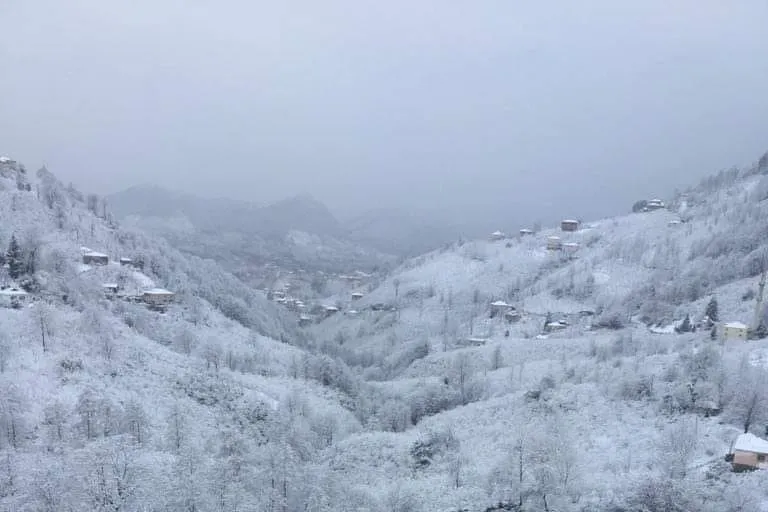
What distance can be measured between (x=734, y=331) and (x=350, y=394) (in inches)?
1417

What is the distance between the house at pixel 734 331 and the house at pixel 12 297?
61.1m

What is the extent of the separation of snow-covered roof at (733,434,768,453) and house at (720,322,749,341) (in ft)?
84.4

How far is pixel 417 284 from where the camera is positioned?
394 ft

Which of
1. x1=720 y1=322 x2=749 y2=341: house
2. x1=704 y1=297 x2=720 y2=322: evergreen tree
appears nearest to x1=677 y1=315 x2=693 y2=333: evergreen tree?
x1=704 y1=297 x2=720 y2=322: evergreen tree

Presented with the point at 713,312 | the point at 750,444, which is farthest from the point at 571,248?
the point at 750,444

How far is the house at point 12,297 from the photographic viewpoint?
157 ft

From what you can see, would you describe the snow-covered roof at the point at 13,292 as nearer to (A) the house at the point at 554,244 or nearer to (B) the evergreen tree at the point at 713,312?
(B) the evergreen tree at the point at 713,312

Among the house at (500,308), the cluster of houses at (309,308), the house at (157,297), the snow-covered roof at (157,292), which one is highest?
the snow-covered roof at (157,292)

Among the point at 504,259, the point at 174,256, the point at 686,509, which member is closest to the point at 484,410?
the point at 686,509

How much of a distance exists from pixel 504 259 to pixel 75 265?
8245 cm

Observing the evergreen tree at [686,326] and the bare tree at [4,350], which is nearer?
the bare tree at [4,350]

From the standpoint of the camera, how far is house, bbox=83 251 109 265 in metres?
66.3

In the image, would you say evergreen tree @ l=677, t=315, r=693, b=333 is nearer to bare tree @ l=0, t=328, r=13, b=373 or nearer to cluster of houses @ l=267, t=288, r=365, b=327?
bare tree @ l=0, t=328, r=13, b=373

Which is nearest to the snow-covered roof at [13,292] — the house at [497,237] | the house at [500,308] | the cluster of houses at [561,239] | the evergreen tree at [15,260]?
the evergreen tree at [15,260]
